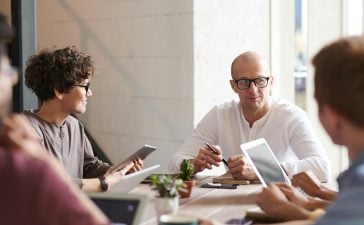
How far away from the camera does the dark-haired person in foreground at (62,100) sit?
8.75 ft

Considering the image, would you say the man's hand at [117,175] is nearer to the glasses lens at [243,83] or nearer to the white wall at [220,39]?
the glasses lens at [243,83]

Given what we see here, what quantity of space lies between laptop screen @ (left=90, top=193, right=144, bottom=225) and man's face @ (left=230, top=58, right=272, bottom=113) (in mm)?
1500

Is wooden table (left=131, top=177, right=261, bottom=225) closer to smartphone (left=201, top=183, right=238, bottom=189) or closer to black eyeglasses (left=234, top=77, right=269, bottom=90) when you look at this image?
smartphone (left=201, top=183, right=238, bottom=189)

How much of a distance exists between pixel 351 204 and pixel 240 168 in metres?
1.33

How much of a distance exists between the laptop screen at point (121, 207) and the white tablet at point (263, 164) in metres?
0.70

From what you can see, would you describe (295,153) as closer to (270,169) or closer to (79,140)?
(270,169)

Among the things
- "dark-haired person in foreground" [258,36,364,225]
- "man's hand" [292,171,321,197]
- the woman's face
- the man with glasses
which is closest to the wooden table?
"man's hand" [292,171,321,197]

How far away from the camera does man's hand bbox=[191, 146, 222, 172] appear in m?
2.72

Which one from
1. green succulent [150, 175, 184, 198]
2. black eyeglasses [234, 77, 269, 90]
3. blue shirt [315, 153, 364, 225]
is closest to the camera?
blue shirt [315, 153, 364, 225]

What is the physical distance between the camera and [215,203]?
2.27 meters

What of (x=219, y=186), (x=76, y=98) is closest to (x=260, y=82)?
(x=219, y=186)

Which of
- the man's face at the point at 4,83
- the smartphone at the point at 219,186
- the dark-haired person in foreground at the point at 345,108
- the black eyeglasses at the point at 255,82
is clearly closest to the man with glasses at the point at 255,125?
the black eyeglasses at the point at 255,82

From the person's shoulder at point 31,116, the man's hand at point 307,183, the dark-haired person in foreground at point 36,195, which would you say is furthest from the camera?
the person's shoulder at point 31,116

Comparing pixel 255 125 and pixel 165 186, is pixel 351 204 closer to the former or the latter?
pixel 165 186
